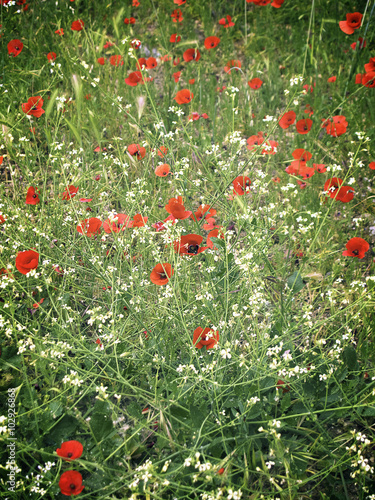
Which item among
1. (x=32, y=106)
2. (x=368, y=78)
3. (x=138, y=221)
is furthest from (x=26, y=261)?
(x=368, y=78)

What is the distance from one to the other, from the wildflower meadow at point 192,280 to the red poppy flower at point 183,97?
1.0 inches

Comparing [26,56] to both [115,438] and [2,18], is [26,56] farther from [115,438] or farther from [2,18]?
[115,438]

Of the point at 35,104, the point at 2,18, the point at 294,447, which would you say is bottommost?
the point at 294,447

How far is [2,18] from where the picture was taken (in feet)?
11.3

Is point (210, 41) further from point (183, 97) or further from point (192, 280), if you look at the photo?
point (192, 280)

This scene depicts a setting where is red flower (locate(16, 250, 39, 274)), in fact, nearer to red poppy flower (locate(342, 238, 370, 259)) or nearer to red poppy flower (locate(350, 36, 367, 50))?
red poppy flower (locate(342, 238, 370, 259))

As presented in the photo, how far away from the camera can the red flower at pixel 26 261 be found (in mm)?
1741

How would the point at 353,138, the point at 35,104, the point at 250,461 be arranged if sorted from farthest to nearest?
the point at 353,138
the point at 35,104
the point at 250,461

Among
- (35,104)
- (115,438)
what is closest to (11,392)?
(115,438)

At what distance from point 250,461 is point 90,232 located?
1.13 metres

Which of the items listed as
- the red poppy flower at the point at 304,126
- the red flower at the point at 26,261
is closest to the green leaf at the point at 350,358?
the red flower at the point at 26,261

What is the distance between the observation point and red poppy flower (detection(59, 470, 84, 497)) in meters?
1.32

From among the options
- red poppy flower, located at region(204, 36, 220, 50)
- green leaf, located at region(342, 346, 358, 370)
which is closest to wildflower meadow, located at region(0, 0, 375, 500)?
green leaf, located at region(342, 346, 358, 370)

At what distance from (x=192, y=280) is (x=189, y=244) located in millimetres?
289
